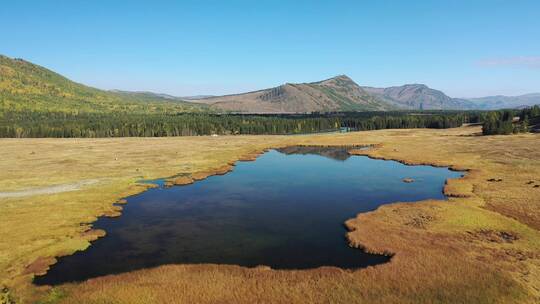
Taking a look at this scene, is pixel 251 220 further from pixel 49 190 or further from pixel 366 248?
pixel 49 190

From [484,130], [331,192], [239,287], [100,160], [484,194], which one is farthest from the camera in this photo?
[484,130]

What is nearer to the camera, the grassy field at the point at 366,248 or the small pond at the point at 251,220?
the grassy field at the point at 366,248

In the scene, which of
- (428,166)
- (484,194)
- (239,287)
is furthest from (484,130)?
(239,287)

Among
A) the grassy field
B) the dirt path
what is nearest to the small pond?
the grassy field

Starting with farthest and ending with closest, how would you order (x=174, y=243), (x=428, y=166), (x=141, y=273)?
(x=428, y=166)
(x=174, y=243)
(x=141, y=273)

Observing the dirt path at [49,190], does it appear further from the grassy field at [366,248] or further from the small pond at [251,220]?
the small pond at [251,220]

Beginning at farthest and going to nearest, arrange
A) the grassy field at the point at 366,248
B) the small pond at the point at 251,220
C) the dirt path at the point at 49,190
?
the dirt path at the point at 49,190 < the small pond at the point at 251,220 < the grassy field at the point at 366,248

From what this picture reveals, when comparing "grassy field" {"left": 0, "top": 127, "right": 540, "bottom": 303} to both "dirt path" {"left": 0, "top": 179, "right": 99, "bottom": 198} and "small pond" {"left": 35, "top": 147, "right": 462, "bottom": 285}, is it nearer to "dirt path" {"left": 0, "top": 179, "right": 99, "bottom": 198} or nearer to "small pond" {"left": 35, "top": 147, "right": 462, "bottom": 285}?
"dirt path" {"left": 0, "top": 179, "right": 99, "bottom": 198}

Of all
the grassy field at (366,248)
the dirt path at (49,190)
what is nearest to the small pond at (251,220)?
the grassy field at (366,248)

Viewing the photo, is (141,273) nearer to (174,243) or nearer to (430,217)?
(174,243)
